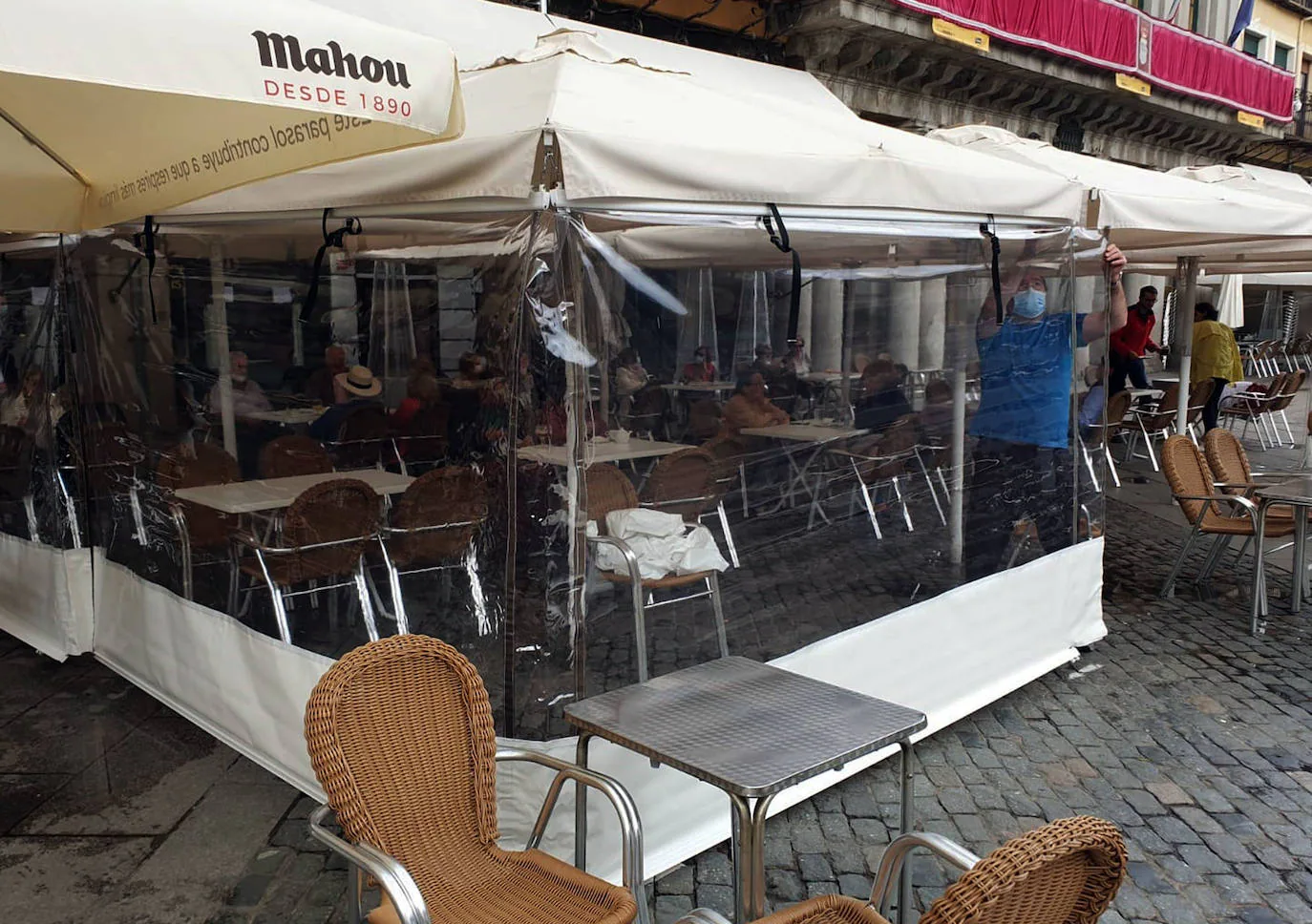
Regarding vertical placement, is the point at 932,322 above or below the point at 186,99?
below

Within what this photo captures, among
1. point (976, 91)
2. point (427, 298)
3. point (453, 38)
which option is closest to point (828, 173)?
point (427, 298)

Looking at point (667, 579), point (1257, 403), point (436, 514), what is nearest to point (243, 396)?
point (436, 514)

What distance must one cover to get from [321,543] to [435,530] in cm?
63

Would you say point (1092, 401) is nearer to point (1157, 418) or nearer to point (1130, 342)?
point (1130, 342)

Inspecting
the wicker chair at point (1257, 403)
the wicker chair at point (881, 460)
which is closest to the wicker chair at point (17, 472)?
the wicker chair at point (881, 460)

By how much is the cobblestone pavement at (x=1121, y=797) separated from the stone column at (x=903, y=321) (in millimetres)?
1625

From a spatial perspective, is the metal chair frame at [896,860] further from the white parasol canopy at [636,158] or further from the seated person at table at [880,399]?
the seated person at table at [880,399]

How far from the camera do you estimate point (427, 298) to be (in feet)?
11.8

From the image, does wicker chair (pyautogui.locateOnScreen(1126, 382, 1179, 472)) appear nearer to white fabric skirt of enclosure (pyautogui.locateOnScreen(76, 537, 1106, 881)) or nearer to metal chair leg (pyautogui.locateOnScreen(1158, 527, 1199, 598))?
metal chair leg (pyautogui.locateOnScreen(1158, 527, 1199, 598))

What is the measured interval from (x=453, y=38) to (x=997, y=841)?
18.5ft

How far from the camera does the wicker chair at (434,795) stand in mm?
2232

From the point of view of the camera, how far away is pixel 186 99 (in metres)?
3.41

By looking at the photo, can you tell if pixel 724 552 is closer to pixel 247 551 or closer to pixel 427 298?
pixel 427 298

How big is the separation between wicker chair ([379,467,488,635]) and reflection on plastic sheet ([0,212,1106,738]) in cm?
2
